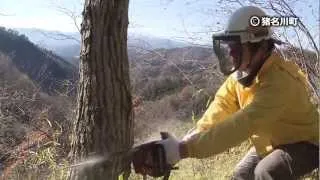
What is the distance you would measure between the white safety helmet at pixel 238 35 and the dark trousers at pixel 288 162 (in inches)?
21.8

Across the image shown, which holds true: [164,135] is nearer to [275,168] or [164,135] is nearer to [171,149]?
[171,149]

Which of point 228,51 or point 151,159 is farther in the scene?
point 228,51

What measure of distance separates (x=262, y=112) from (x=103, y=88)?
→ 1.18 m

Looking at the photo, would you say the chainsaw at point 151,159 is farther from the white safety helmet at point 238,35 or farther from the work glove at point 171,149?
the white safety helmet at point 238,35

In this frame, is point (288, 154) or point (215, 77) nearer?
point (288, 154)

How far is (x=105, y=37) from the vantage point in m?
3.74

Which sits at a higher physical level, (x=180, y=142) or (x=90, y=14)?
(x=90, y=14)

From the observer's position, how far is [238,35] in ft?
10.6

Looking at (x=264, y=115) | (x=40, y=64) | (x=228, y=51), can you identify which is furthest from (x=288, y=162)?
(x=40, y=64)

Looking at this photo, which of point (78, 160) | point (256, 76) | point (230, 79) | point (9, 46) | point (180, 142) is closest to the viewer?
point (180, 142)

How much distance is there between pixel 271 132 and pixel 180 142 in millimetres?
669

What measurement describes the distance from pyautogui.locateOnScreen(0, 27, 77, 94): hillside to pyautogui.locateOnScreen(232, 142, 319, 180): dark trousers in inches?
269

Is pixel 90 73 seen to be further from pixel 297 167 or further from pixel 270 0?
pixel 270 0

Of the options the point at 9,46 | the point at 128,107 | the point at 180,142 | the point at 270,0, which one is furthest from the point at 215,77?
the point at 9,46
